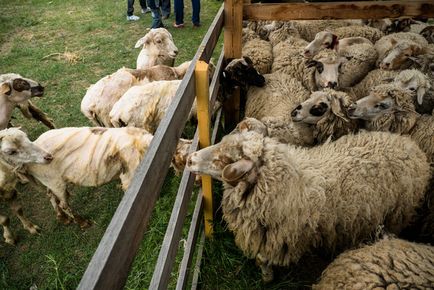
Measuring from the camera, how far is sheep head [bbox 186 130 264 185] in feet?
7.28

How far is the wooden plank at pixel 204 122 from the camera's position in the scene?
7.45ft

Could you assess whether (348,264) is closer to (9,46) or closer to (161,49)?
(161,49)

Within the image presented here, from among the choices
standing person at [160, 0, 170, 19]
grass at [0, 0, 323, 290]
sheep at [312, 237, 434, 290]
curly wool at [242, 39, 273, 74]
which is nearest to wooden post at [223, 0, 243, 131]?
curly wool at [242, 39, 273, 74]

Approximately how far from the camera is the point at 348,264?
2.09 meters

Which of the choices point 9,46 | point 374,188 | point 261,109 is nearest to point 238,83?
point 261,109

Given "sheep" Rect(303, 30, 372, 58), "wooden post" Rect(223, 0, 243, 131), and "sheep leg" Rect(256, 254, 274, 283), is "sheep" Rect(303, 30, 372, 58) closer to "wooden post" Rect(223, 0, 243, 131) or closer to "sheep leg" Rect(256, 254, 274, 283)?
"wooden post" Rect(223, 0, 243, 131)

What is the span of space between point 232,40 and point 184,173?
2.14 meters

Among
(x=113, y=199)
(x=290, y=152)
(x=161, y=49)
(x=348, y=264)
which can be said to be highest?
(x=161, y=49)

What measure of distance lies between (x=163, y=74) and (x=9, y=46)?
5868mm

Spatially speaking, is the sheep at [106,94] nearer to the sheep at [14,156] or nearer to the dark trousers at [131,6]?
the sheep at [14,156]

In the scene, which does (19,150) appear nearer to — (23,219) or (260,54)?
(23,219)

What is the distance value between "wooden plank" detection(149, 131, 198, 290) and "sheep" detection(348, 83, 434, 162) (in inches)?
76.5

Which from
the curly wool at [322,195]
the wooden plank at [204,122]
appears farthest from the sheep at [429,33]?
the wooden plank at [204,122]

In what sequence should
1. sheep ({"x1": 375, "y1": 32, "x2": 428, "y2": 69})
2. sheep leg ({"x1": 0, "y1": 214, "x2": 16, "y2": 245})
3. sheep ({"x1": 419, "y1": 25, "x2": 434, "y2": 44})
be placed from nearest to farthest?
sheep leg ({"x1": 0, "y1": 214, "x2": 16, "y2": 245})
sheep ({"x1": 375, "y1": 32, "x2": 428, "y2": 69})
sheep ({"x1": 419, "y1": 25, "x2": 434, "y2": 44})
